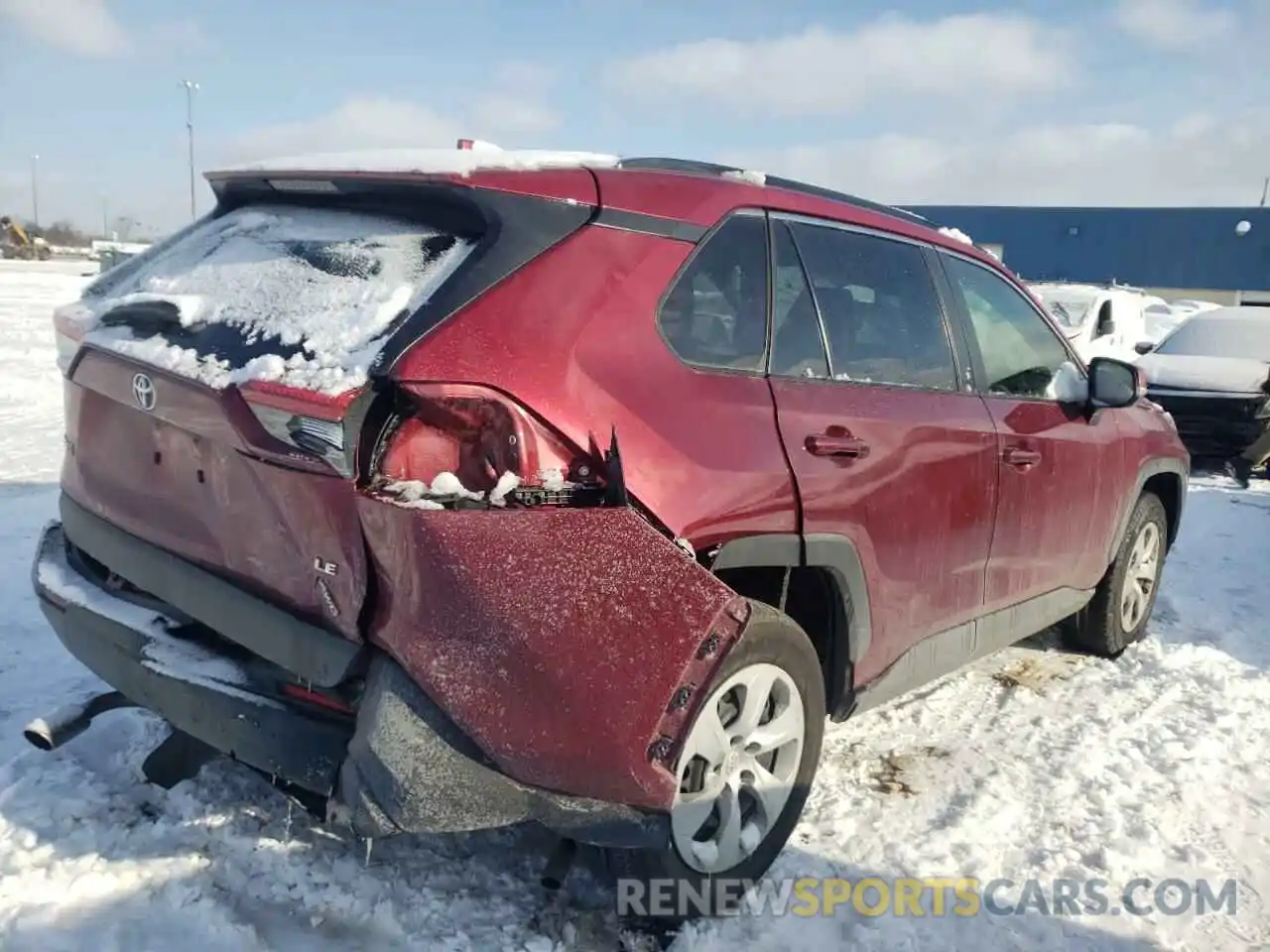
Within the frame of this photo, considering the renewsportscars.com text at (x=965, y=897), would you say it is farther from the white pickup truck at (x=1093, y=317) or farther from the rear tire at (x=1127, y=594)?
the white pickup truck at (x=1093, y=317)

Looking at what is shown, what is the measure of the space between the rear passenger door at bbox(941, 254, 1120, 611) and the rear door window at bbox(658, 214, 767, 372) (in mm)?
1179

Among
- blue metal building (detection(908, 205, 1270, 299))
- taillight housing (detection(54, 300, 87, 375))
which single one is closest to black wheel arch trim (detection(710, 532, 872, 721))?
taillight housing (detection(54, 300, 87, 375))

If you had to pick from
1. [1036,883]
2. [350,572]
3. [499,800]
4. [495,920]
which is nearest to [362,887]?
[495,920]

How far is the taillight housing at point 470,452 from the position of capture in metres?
2.14

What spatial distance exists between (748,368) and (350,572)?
1.18m

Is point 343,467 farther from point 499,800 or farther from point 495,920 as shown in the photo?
point 495,920

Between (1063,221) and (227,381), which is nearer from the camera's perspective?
(227,381)

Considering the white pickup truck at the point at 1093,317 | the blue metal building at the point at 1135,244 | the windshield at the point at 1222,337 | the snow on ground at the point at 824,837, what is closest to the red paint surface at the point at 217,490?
the snow on ground at the point at 824,837

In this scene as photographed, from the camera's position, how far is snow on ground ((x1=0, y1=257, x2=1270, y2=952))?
2.55 metres

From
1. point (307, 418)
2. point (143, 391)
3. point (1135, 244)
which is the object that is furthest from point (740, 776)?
point (1135, 244)

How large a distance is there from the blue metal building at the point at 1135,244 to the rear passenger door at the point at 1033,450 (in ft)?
140

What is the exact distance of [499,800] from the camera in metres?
2.19

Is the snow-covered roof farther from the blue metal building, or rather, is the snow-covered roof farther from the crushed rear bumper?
the blue metal building

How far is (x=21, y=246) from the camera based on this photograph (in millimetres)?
49938
